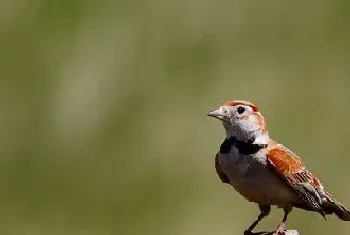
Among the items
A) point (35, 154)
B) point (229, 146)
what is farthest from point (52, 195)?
point (229, 146)

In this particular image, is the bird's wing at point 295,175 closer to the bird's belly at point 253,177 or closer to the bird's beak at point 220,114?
the bird's belly at point 253,177

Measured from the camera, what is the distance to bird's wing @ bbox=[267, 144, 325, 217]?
9414 mm

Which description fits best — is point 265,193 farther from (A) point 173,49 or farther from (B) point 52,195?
(A) point 173,49

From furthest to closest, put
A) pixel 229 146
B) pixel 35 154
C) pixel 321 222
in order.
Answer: pixel 35 154 → pixel 321 222 → pixel 229 146

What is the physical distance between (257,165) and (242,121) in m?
0.30

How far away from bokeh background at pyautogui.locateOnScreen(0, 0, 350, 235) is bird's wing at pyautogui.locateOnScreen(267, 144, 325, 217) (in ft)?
13.7

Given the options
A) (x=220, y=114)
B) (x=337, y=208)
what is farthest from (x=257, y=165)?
(x=337, y=208)

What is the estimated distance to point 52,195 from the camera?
584 inches

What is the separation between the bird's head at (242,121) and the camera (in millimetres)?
9352

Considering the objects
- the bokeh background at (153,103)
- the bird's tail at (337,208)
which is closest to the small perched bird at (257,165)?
the bird's tail at (337,208)

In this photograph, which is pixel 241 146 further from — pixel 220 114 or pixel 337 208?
pixel 337 208

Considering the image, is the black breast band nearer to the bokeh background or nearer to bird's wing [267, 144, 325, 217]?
bird's wing [267, 144, 325, 217]

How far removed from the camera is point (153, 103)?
15922 millimetres

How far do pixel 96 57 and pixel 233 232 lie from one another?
10.1ft
